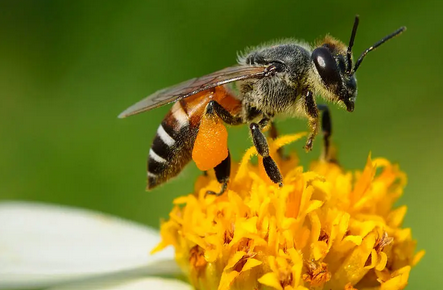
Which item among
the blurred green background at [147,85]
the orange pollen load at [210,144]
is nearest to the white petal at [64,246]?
the orange pollen load at [210,144]

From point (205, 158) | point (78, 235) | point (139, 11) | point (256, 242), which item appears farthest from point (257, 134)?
point (139, 11)

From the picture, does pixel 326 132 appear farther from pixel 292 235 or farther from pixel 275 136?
pixel 292 235

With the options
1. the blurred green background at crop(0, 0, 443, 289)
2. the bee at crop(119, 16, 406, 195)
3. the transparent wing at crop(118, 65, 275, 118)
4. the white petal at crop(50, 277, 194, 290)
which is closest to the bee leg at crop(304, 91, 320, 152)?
the bee at crop(119, 16, 406, 195)

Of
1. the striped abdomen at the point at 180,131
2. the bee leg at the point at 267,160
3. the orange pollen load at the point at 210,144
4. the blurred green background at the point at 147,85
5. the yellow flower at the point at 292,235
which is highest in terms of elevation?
the blurred green background at the point at 147,85

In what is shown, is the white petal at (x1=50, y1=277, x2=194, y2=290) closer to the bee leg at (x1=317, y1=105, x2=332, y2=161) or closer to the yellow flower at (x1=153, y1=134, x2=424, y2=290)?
the yellow flower at (x1=153, y1=134, x2=424, y2=290)

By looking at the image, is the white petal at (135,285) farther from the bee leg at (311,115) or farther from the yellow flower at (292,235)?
the bee leg at (311,115)

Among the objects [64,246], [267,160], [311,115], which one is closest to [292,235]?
[267,160]

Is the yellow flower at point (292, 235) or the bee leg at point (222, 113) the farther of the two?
the bee leg at point (222, 113)
